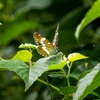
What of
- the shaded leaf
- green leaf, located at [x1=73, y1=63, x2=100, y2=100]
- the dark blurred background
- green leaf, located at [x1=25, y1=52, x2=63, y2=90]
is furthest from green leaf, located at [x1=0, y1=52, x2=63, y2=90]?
the shaded leaf

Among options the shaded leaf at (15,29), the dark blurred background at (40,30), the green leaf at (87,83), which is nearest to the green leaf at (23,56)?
the green leaf at (87,83)

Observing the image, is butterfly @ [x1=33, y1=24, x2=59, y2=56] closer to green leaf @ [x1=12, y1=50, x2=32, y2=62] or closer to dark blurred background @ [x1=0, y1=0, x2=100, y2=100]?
green leaf @ [x1=12, y1=50, x2=32, y2=62]

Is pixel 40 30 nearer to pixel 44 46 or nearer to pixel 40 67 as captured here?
pixel 44 46

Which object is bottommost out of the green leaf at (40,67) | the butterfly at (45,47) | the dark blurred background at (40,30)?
the green leaf at (40,67)

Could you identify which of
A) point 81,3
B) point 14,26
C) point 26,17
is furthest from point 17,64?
point 26,17

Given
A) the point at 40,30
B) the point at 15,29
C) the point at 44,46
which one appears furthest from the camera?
the point at 40,30

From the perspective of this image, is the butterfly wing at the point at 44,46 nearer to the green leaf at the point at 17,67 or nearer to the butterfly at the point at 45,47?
the butterfly at the point at 45,47

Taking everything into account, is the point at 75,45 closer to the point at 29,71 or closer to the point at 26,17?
the point at 26,17

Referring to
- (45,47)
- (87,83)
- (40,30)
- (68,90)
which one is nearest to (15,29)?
(40,30)
